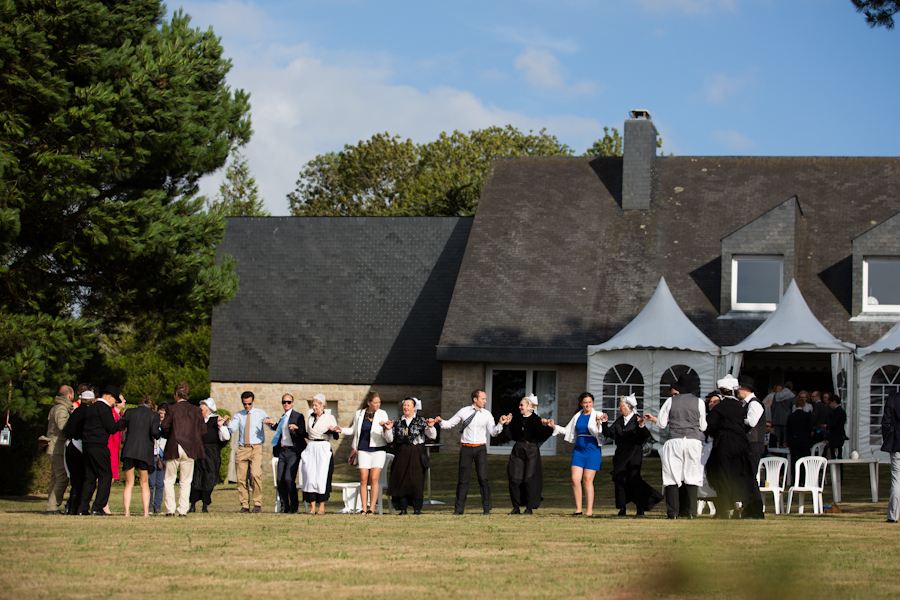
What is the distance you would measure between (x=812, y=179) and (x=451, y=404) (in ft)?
35.5

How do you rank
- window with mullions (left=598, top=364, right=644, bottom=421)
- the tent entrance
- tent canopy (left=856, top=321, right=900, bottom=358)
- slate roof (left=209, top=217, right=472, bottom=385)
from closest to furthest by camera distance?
tent canopy (left=856, top=321, right=900, bottom=358) < window with mullions (left=598, top=364, right=644, bottom=421) < the tent entrance < slate roof (left=209, top=217, right=472, bottom=385)

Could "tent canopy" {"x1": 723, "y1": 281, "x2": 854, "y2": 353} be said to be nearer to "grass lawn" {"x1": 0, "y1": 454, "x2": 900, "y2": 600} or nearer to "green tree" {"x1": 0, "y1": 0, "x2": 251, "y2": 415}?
"grass lawn" {"x1": 0, "y1": 454, "x2": 900, "y2": 600}

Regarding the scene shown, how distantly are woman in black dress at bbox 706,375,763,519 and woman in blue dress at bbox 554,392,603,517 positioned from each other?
1.59 m

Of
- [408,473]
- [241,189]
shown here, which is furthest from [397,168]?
[408,473]

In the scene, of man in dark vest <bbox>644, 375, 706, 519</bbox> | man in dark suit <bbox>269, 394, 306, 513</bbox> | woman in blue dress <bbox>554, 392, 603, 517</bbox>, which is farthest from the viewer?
man in dark suit <bbox>269, 394, 306, 513</bbox>

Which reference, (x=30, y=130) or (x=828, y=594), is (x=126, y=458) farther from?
(x=828, y=594)

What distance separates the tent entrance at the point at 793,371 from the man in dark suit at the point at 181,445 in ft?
47.8

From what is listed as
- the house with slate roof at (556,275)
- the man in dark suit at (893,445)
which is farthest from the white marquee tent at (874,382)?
the man in dark suit at (893,445)

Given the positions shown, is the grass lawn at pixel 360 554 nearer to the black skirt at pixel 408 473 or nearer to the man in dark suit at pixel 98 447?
the man in dark suit at pixel 98 447

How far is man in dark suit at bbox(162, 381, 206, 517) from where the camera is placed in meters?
12.5

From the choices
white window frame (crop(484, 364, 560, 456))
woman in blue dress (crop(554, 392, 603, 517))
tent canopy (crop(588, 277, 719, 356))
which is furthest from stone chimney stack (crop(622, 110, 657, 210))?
woman in blue dress (crop(554, 392, 603, 517))

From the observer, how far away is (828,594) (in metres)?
1.48

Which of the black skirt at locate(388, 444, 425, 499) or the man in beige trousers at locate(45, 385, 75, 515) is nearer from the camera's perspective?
the man in beige trousers at locate(45, 385, 75, 515)

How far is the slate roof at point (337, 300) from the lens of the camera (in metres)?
25.7
